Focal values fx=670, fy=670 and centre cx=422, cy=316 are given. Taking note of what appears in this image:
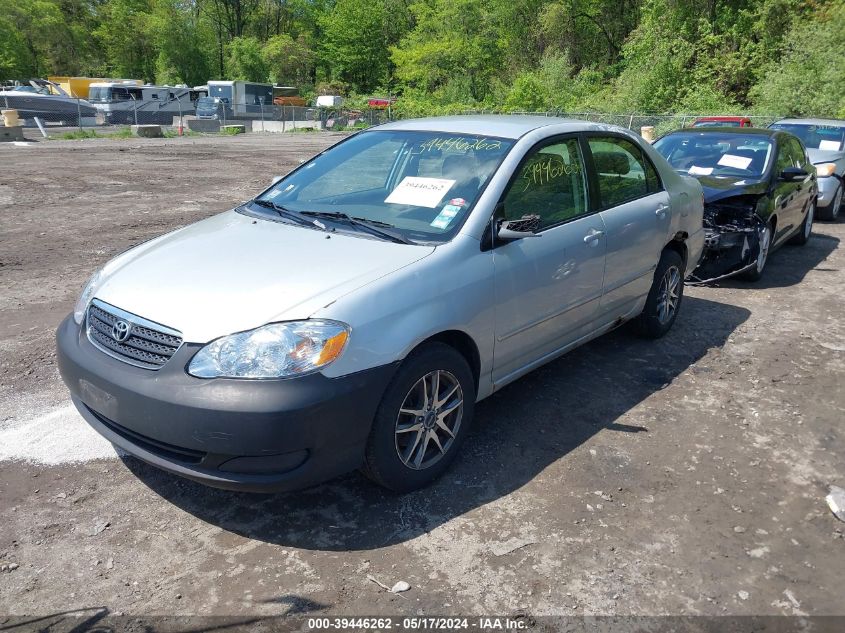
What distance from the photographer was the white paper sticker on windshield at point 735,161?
26.0ft

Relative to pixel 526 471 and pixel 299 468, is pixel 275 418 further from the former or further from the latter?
pixel 526 471

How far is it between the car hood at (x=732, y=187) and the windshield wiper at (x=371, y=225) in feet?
16.4

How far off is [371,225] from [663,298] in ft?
9.57

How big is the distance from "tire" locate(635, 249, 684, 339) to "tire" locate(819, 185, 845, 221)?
7.68 meters

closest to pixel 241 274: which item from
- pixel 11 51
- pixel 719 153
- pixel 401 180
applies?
pixel 401 180

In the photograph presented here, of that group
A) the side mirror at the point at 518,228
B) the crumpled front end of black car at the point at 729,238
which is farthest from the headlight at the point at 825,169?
the side mirror at the point at 518,228

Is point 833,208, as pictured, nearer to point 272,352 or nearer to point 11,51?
point 272,352

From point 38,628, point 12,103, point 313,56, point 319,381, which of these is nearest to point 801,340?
point 319,381

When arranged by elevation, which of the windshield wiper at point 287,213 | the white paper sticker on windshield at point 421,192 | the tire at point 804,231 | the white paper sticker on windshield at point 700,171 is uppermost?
the white paper sticker on windshield at point 421,192

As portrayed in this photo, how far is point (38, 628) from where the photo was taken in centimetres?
245

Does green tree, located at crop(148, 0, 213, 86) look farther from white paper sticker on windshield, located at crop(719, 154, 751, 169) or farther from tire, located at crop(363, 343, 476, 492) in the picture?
tire, located at crop(363, 343, 476, 492)

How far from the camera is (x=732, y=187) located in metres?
7.43

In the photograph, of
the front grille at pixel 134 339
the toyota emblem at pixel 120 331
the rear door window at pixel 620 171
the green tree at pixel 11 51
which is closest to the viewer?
the front grille at pixel 134 339

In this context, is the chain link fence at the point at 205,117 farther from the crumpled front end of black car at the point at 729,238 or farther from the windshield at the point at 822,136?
the crumpled front end of black car at the point at 729,238
